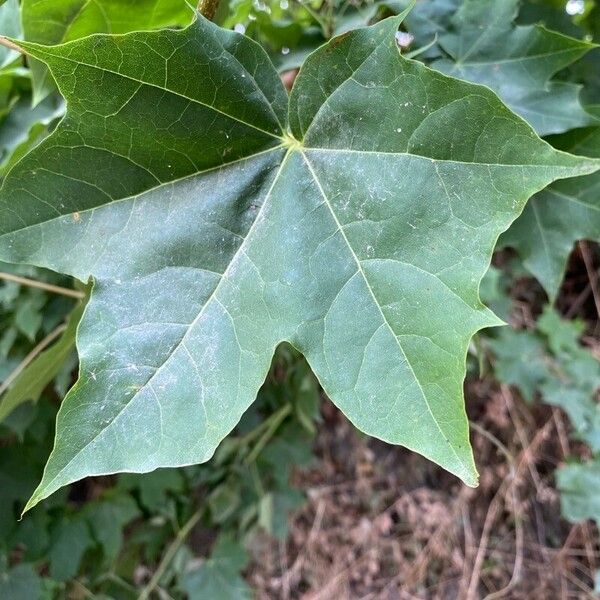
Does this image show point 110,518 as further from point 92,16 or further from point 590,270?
point 590,270

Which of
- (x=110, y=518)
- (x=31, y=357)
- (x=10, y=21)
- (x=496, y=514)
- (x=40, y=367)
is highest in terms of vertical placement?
(x=10, y=21)

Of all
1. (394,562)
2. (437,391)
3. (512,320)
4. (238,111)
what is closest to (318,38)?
(238,111)

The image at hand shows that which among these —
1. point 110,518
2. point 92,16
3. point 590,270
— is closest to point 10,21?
point 92,16

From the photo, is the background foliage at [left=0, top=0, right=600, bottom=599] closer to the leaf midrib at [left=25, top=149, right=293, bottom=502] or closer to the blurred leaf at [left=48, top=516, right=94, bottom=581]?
the blurred leaf at [left=48, top=516, right=94, bottom=581]

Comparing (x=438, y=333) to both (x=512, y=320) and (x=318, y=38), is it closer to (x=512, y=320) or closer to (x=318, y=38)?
(x=318, y=38)

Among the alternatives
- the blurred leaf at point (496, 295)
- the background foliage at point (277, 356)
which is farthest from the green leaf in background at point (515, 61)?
the blurred leaf at point (496, 295)

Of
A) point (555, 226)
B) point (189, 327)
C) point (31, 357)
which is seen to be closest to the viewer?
point (189, 327)
